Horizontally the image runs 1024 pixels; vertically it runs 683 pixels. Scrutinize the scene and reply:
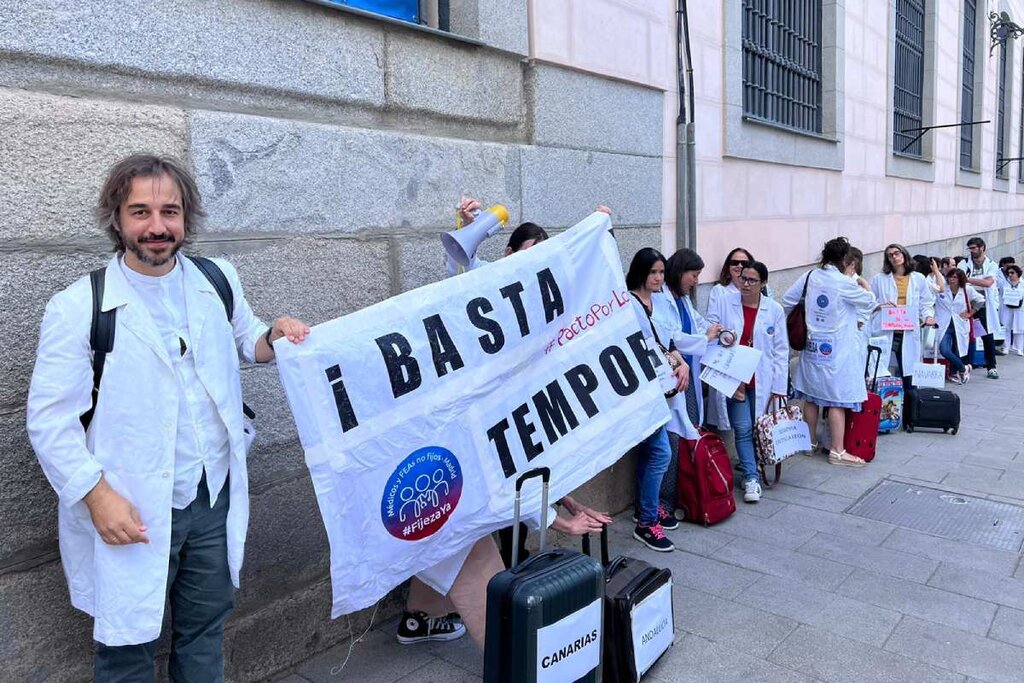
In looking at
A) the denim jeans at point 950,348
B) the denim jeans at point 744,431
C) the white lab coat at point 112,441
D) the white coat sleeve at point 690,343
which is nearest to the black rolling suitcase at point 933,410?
the denim jeans at point 950,348

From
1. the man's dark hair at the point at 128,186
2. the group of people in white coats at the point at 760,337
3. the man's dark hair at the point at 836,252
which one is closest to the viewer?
the man's dark hair at the point at 128,186

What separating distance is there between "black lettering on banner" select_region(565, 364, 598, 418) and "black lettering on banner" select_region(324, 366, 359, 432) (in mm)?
1099

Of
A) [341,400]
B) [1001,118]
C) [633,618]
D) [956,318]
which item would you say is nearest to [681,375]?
[633,618]

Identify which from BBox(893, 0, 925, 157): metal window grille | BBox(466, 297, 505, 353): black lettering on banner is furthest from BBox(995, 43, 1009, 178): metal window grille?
BBox(466, 297, 505, 353): black lettering on banner

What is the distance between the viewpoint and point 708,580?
14.7 feet

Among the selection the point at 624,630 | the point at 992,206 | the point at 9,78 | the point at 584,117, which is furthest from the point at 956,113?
the point at 9,78

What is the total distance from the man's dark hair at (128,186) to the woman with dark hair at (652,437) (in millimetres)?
2989

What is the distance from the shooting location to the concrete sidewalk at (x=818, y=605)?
3521mm

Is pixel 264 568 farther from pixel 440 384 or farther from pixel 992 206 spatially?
pixel 992 206

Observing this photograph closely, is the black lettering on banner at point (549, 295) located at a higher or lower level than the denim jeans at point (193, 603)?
higher

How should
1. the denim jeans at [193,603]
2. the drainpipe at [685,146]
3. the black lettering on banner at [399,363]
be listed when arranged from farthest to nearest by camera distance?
the drainpipe at [685,146]
the black lettering on banner at [399,363]
the denim jeans at [193,603]

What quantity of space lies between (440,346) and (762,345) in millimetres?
3626

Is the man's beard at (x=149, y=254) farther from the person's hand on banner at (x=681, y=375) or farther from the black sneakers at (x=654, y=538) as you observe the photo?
the black sneakers at (x=654, y=538)

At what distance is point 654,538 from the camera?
4.95 meters
